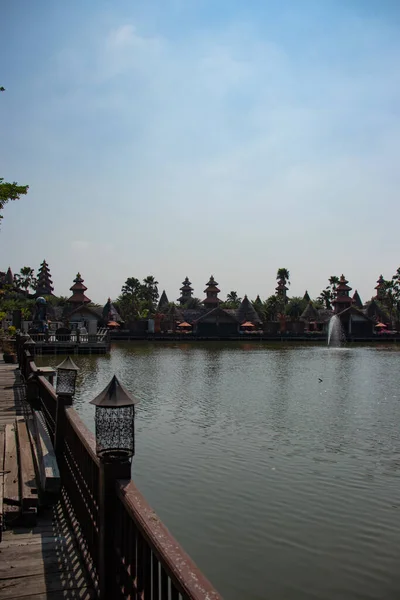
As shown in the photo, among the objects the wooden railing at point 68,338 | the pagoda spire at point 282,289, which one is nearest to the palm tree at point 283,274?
the pagoda spire at point 282,289

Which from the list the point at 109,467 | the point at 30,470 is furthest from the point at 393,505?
the point at 109,467

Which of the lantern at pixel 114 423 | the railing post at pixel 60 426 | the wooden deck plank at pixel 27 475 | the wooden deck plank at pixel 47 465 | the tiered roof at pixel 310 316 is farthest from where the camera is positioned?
the tiered roof at pixel 310 316

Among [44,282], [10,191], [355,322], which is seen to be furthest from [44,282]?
[10,191]

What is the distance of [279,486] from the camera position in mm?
10773

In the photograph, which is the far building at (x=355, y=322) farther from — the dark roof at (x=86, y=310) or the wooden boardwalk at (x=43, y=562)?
the wooden boardwalk at (x=43, y=562)

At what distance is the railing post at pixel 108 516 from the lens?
14.0ft

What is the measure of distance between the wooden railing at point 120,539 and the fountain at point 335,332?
234ft

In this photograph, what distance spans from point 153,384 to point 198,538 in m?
19.2

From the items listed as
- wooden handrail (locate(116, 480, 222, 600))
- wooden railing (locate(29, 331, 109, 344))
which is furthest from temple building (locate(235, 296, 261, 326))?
wooden handrail (locate(116, 480, 222, 600))

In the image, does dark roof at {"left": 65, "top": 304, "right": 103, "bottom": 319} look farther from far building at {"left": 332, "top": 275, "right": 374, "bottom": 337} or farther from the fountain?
far building at {"left": 332, "top": 275, "right": 374, "bottom": 337}

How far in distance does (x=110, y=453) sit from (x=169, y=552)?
1.65 meters

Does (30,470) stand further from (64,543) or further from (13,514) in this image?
(64,543)

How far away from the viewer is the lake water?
24.5 ft

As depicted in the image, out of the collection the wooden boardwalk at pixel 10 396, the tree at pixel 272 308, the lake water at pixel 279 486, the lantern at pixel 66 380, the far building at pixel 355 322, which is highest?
the tree at pixel 272 308
